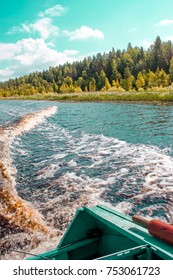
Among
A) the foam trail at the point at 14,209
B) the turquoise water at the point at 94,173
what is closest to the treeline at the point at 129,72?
the turquoise water at the point at 94,173

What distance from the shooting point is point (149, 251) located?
3.80 metres

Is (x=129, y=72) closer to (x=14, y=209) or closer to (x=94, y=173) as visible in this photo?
(x=94, y=173)

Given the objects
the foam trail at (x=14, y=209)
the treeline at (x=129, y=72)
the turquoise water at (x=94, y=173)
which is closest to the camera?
the foam trail at (x=14, y=209)

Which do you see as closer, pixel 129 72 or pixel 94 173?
pixel 94 173

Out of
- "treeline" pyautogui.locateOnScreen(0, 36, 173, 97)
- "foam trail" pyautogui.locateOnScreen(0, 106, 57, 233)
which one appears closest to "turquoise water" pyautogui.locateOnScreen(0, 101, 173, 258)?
"foam trail" pyautogui.locateOnScreen(0, 106, 57, 233)

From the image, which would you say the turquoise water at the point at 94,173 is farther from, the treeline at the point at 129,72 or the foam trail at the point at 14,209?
the treeline at the point at 129,72

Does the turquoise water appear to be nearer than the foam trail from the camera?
No

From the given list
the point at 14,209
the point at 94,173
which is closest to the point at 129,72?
the point at 94,173

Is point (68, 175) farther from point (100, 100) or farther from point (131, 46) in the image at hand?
point (131, 46)

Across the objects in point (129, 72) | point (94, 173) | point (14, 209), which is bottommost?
point (14, 209)

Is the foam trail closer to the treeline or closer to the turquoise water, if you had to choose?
the turquoise water

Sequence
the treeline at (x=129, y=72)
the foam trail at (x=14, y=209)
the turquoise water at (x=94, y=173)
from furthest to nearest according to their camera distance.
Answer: the treeline at (x=129, y=72), the turquoise water at (x=94, y=173), the foam trail at (x=14, y=209)
